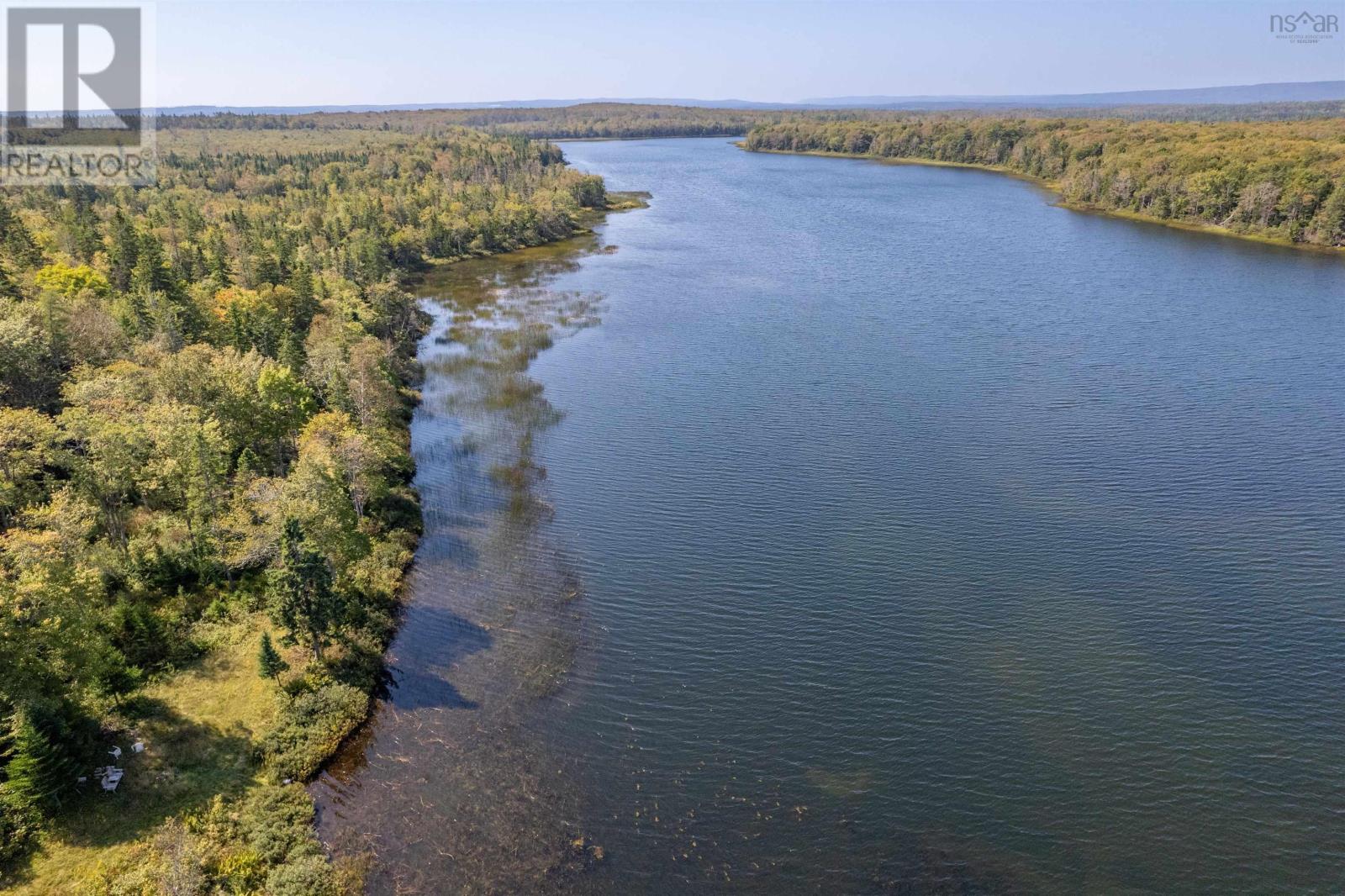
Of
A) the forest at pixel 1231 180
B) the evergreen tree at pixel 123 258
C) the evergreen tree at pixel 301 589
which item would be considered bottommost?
the evergreen tree at pixel 301 589

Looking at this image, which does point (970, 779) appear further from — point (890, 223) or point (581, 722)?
point (890, 223)

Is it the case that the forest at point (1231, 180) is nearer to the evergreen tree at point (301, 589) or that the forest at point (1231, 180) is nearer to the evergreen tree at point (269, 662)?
the evergreen tree at point (301, 589)

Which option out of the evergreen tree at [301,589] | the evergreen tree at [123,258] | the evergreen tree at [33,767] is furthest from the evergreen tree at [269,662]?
the evergreen tree at [123,258]

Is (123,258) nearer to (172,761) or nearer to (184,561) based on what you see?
(184,561)

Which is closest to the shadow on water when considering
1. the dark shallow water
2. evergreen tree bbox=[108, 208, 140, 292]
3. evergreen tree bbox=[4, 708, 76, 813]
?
the dark shallow water

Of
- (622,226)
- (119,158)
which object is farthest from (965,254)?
(119,158)

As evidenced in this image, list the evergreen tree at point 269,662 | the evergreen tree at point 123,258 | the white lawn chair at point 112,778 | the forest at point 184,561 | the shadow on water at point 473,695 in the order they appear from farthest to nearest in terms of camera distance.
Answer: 1. the evergreen tree at point 123,258
2. the evergreen tree at point 269,662
3. the white lawn chair at point 112,778
4. the shadow on water at point 473,695
5. the forest at point 184,561

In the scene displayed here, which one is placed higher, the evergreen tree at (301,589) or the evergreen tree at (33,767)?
the evergreen tree at (301,589)

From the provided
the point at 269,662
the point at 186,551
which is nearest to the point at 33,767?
the point at 269,662
